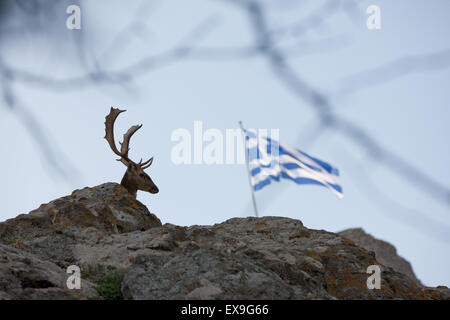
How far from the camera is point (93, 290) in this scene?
4.99 meters

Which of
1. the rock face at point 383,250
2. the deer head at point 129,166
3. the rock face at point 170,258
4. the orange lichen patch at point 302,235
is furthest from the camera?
the rock face at point 383,250

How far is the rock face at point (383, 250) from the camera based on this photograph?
853 inches

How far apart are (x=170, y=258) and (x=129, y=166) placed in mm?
3973

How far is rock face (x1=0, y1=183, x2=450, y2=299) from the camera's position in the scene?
465 centimetres

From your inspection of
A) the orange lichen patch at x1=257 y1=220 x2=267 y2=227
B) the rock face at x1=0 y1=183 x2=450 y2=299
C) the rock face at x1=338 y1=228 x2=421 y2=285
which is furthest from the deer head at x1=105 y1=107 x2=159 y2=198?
the rock face at x1=338 y1=228 x2=421 y2=285

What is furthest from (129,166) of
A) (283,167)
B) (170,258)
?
(283,167)

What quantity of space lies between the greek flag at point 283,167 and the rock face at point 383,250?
438 cm

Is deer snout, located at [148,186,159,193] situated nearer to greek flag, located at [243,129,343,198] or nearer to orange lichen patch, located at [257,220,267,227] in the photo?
orange lichen patch, located at [257,220,267,227]

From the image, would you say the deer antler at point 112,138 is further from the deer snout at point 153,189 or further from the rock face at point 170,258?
the rock face at point 170,258

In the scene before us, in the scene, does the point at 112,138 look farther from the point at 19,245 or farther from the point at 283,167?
the point at 283,167

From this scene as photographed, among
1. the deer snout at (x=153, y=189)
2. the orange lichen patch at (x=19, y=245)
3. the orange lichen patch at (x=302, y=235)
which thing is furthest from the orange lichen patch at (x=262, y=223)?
the deer snout at (x=153, y=189)
